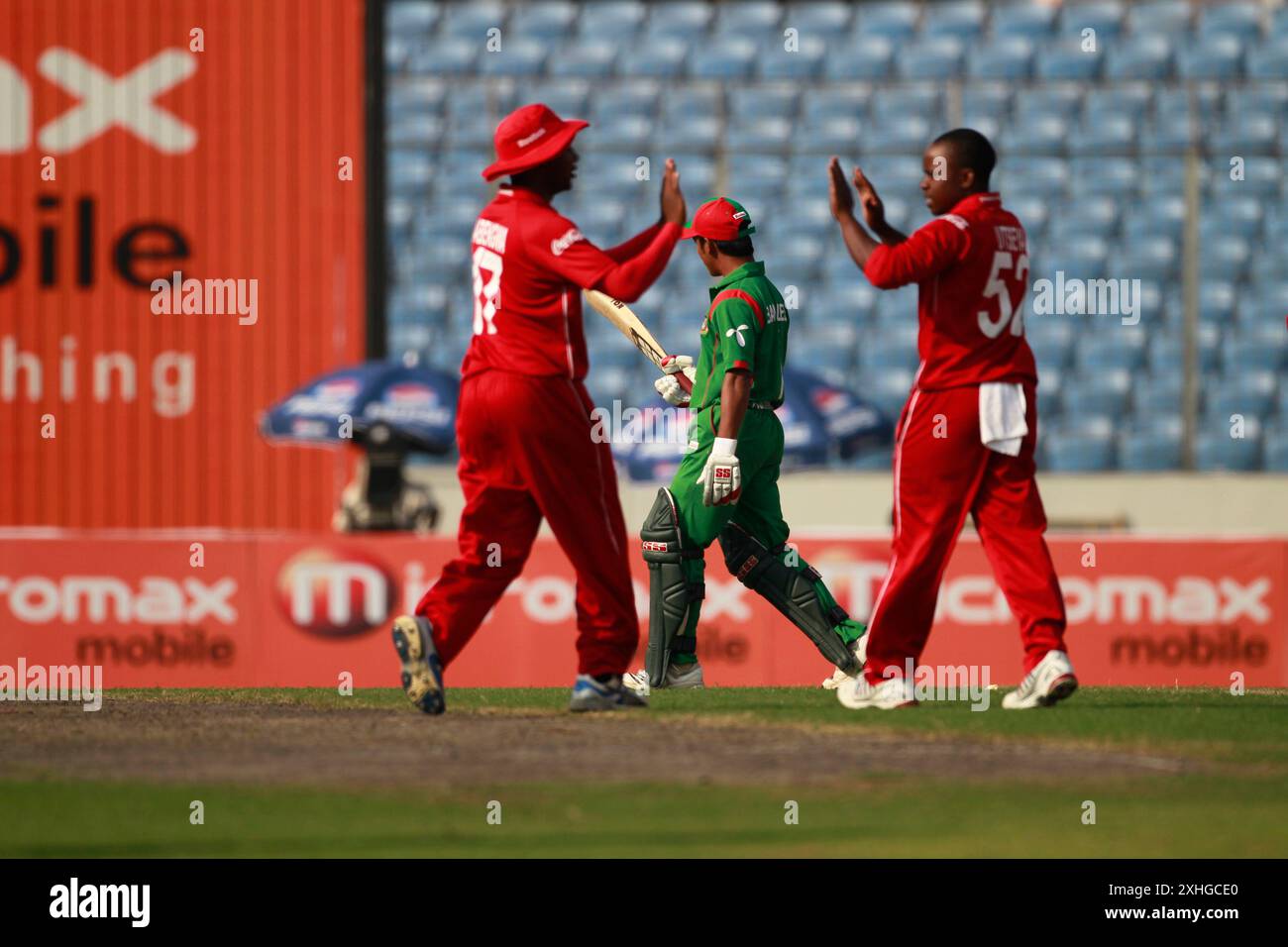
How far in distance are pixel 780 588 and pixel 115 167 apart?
52.0 ft

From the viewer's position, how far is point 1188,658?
15695mm

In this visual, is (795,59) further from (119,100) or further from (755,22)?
(119,100)

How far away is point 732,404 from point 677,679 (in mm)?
1468

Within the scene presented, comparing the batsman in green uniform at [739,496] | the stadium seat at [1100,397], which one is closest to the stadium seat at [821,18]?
the stadium seat at [1100,397]

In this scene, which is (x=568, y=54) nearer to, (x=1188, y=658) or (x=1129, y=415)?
(x=1129, y=415)

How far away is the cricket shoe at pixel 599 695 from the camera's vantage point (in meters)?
7.65

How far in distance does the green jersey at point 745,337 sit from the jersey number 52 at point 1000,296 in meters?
0.91

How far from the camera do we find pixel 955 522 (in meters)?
7.61

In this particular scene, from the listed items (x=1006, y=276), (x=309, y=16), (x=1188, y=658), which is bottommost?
(x=1188, y=658)

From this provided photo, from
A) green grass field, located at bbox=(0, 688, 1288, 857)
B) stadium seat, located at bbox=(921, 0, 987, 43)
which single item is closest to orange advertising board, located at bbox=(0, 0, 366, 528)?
stadium seat, located at bbox=(921, 0, 987, 43)

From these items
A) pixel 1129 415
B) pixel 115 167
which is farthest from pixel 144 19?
pixel 1129 415

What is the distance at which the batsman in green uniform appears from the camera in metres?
8.25

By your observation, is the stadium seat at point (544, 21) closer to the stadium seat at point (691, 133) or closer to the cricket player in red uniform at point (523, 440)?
the stadium seat at point (691, 133)

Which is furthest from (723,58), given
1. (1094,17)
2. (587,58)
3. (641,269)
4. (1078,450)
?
(641,269)
